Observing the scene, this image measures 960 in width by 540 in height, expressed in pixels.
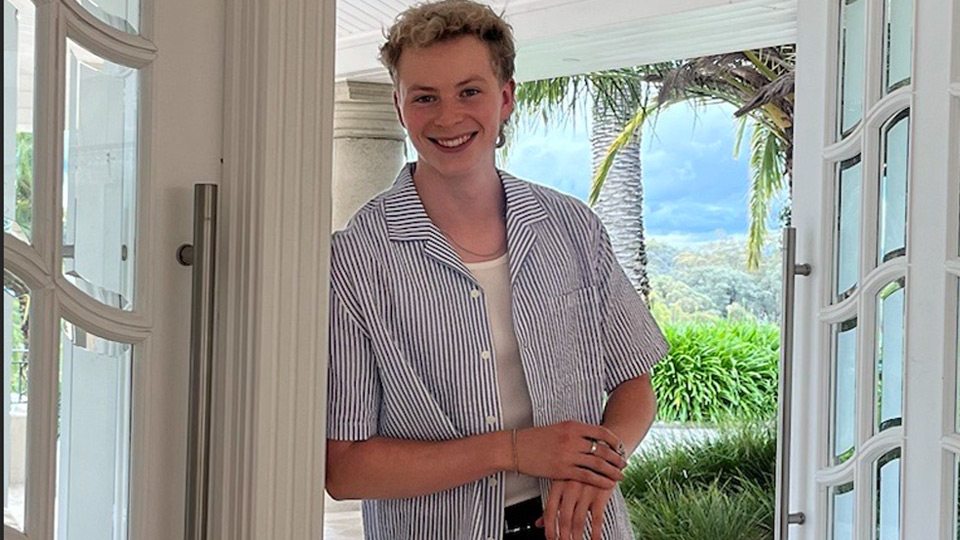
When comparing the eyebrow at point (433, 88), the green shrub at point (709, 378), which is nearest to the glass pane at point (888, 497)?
the eyebrow at point (433, 88)

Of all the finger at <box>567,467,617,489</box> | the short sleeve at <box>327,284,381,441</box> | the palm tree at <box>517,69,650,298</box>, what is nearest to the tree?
the palm tree at <box>517,69,650,298</box>

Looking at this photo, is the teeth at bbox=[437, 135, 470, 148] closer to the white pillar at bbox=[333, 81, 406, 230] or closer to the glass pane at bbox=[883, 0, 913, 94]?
the glass pane at bbox=[883, 0, 913, 94]

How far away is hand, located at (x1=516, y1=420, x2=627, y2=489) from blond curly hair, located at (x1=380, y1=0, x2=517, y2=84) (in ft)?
1.66

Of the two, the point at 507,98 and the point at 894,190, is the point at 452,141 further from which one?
the point at 894,190

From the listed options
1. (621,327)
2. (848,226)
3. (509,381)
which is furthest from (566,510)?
(848,226)

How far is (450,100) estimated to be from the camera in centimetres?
176

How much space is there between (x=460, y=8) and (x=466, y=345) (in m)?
0.48

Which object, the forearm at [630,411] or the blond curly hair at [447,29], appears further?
the forearm at [630,411]

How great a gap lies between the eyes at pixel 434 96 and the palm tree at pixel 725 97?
8713 mm

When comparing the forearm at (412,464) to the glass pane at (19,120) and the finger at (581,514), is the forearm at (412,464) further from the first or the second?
the glass pane at (19,120)

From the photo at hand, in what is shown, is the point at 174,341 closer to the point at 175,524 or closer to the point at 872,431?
the point at 175,524

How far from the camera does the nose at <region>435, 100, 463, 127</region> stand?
1757mm

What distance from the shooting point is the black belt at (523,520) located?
183 cm

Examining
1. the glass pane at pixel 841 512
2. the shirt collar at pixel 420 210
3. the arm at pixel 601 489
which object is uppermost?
the shirt collar at pixel 420 210
